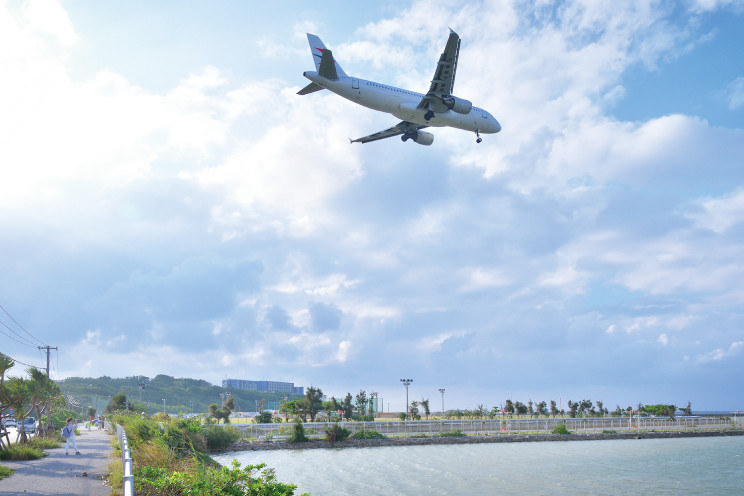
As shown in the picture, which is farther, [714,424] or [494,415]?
[494,415]

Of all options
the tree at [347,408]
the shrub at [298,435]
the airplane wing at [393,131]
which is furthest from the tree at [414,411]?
the airplane wing at [393,131]

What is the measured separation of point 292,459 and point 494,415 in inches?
2516

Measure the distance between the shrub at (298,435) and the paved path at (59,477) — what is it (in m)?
29.5

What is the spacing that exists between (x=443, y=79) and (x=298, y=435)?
36.4 m

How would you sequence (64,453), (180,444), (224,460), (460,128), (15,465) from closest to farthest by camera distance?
(15,465) → (180,444) → (64,453) → (460,128) → (224,460)

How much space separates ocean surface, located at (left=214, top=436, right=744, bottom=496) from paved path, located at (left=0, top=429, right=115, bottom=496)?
32.0 ft

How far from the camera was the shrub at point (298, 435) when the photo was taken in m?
55.7

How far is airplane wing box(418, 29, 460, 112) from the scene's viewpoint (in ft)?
104

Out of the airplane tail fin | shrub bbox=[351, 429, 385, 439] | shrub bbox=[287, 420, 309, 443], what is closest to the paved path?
the airplane tail fin

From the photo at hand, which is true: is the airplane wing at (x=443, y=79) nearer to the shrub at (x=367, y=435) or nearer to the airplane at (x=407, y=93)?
the airplane at (x=407, y=93)

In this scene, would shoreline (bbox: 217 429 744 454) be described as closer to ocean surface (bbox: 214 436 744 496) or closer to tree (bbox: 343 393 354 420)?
ocean surface (bbox: 214 436 744 496)

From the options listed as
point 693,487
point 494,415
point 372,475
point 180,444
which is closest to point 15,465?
point 180,444

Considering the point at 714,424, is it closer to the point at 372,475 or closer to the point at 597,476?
the point at 597,476

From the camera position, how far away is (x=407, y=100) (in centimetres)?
3369
